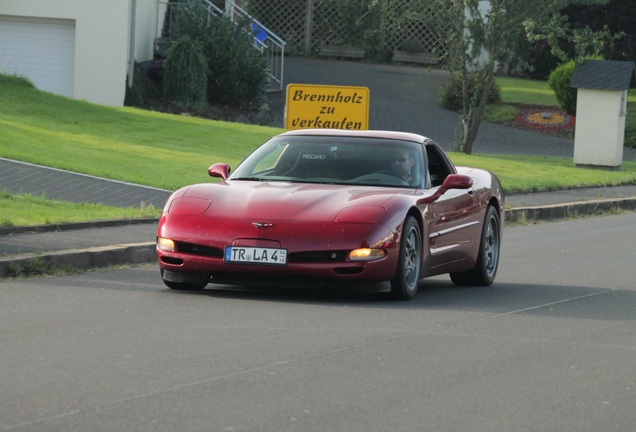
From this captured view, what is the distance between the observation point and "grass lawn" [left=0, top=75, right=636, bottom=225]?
22.1 m

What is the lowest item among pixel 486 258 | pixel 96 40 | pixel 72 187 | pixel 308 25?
pixel 72 187

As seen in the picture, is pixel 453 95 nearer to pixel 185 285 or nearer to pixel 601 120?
pixel 601 120

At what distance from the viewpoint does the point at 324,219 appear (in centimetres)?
1045

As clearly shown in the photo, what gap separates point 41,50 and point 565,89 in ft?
53.2

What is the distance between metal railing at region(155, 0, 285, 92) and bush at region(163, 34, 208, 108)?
266 cm

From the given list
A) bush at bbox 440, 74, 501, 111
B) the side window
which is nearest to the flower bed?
bush at bbox 440, 74, 501, 111

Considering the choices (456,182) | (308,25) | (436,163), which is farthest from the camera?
(308,25)

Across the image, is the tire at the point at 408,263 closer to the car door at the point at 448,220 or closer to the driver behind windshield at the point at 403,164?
the car door at the point at 448,220

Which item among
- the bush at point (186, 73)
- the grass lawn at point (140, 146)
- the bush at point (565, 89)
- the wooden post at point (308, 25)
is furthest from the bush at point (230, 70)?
the wooden post at point (308, 25)

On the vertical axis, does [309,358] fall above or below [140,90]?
below

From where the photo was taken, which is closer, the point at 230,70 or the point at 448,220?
the point at 448,220

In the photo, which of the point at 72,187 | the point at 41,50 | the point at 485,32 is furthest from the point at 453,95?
the point at 72,187

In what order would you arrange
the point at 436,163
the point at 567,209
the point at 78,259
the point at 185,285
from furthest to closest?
the point at 567,209, the point at 436,163, the point at 78,259, the point at 185,285

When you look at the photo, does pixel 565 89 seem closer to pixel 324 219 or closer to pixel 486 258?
pixel 486 258
